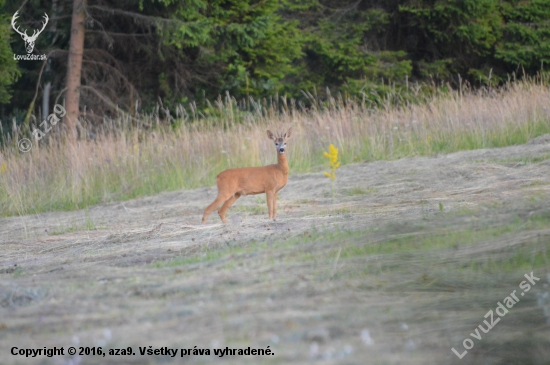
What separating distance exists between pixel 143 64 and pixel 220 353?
17.1m

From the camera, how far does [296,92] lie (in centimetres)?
2206

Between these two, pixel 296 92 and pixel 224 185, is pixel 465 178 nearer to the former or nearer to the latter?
pixel 224 185

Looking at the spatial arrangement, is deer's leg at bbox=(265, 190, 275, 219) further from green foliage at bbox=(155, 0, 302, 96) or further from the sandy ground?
green foliage at bbox=(155, 0, 302, 96)

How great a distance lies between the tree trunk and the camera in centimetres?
1647

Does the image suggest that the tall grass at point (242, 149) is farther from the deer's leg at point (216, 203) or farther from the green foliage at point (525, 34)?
the green foliage at point (525, 34)

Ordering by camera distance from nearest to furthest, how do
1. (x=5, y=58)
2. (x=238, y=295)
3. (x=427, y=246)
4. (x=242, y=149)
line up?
(x=238, y=295)
(x=427, y=246)
(x=242, y=149)
(x=5, y=58)

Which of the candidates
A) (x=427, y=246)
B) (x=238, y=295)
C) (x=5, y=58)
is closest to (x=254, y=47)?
(x=5, y=58)

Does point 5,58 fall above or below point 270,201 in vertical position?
above

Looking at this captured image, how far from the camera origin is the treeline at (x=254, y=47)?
664 inches

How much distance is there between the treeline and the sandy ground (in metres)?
8.73

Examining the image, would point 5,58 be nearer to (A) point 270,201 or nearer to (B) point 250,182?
(B) point 250,182

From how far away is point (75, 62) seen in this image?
16.6m

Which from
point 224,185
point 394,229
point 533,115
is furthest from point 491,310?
point 533,115

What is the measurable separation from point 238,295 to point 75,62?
1394cm
